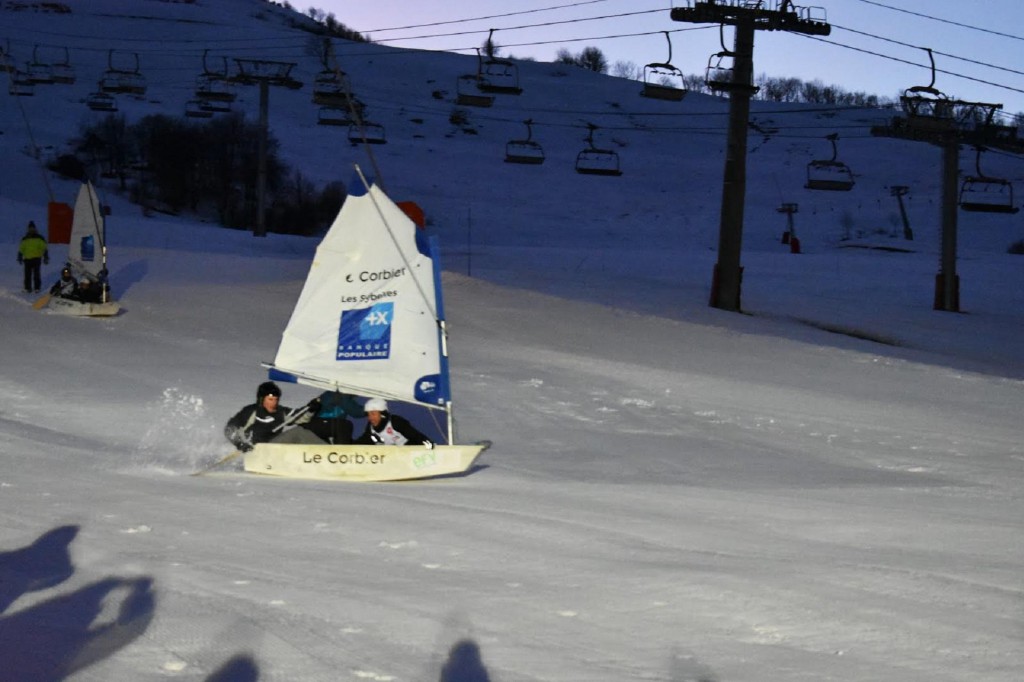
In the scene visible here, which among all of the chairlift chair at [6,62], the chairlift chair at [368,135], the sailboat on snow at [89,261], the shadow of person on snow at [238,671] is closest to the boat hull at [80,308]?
the sailboat on snow at [89,261]

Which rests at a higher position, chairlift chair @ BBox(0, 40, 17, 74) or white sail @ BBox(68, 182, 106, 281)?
chairlift chair @ BBox(0, 40, 17, 74)

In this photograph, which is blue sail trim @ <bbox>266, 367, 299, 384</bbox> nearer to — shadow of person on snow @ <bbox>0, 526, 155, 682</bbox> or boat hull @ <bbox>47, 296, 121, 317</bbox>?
shadow of person on snow @ <bbox>0, 526, 155, 682</bbox>

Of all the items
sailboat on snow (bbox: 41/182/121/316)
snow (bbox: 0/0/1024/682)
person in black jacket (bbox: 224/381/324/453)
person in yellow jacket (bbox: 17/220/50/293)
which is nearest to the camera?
snow (bbox: 0/0/1024/682)

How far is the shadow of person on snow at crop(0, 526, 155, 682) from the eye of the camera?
21.2 ft

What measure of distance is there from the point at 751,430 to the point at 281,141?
81.6 m

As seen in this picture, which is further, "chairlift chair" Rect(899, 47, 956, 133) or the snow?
"chairlift chair" Rect(899, 47, 956, 133)

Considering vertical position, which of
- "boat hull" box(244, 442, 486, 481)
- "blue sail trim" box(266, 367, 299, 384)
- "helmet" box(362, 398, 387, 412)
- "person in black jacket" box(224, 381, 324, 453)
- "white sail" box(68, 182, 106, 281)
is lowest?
"boat hull" box(244, 442, 486, 481)

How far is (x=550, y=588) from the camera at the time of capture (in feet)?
27.4

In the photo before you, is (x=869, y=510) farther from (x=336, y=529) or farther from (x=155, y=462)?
(x=155, y=462)

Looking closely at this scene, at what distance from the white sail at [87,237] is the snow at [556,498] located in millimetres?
1470

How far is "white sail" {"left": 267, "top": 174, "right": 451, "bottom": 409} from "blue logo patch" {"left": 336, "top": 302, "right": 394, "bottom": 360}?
11 millimetres

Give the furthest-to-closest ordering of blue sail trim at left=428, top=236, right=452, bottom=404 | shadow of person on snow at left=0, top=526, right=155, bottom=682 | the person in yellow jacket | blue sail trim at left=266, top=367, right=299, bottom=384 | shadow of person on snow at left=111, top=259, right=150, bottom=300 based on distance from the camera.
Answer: shadow of person on snow at left=111, top=259, right=150, bottom=300, the person in yellow jacket, blue sail trim at left=266, top=367, right=299, bottom=384, blue sail trim at left=428, top=236, right=452, bottom=404, shadow of person on snow at left=0, top=526, right=155, bottom=682

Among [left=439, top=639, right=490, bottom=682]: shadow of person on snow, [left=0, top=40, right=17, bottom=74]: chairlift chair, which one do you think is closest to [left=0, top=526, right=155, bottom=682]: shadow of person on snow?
[left=439, top=639, right=490, bottom=682]: shadow of person on snow

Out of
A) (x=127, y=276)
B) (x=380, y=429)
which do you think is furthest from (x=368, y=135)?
(x=380, y=429)
